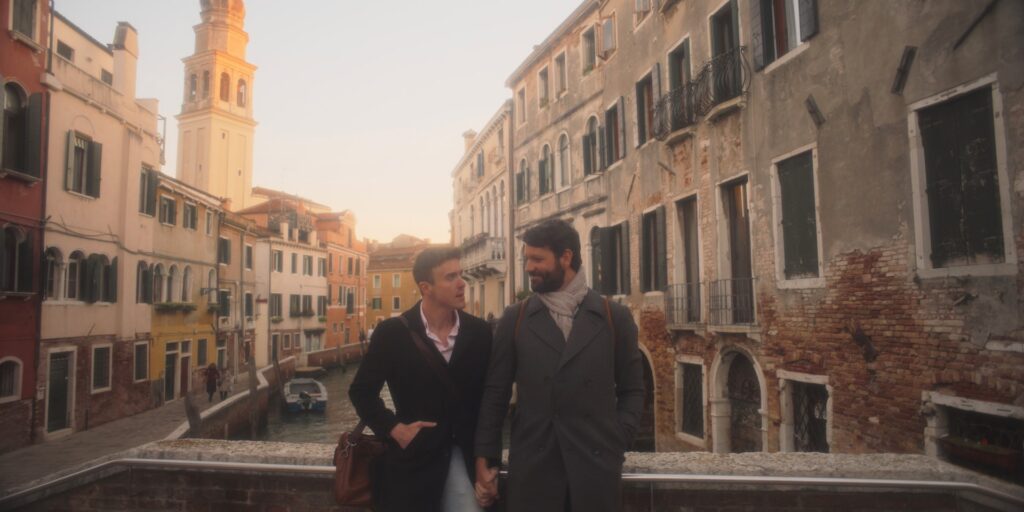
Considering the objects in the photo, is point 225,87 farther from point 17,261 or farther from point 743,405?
point 743,405

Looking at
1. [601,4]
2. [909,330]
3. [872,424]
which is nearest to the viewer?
[909,330]

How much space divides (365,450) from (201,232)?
24.3 m

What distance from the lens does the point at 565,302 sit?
8.81 ft

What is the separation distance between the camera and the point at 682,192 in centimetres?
1117

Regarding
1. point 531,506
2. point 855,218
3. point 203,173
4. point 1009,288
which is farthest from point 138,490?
point 203,173

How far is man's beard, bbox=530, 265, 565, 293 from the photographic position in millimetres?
2686

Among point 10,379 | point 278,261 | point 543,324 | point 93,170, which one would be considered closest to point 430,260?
point 543,324

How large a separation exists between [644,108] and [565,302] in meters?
11.0

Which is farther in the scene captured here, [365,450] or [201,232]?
[201,232]

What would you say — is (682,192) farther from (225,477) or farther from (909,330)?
(225,477)

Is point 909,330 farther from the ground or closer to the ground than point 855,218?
closer to the ground

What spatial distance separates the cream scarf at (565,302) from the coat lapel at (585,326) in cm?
3

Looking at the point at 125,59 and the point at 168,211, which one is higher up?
the point at 125,59

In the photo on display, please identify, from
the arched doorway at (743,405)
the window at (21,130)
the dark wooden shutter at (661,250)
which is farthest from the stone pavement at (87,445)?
the arched doorway at (743,405)
